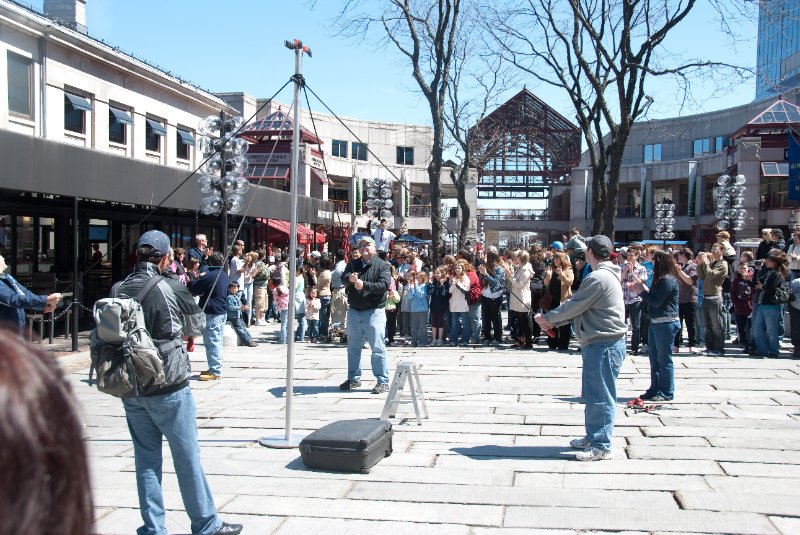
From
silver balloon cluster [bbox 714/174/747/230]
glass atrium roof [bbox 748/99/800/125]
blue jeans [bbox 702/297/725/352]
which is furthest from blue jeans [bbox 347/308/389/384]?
glass atrium roof [bbox 748/99/800/125]

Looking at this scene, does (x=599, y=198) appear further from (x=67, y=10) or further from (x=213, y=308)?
(x=67, y=10)

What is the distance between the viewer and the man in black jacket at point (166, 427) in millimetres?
4605

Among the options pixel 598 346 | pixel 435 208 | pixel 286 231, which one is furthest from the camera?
pixel 286 231

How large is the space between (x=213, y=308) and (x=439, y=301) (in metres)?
5.44

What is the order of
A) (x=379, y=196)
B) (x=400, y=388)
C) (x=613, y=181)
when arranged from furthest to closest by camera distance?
(x=379, y=196) < (x=613, y=181) < (x=400, y=388)

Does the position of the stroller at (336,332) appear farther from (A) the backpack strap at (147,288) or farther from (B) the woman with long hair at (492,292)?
(A) the backpack strap at (147,288)

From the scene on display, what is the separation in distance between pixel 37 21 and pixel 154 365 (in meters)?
21.2

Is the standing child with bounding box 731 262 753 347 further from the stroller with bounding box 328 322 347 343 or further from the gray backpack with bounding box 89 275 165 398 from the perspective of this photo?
the gray backpack with bounding box 89 275 165 398

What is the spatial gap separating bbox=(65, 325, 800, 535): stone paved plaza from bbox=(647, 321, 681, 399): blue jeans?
305 mm

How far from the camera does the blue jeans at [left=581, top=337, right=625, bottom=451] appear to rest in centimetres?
664

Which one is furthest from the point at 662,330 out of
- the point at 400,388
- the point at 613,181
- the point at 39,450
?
the point at 613,181

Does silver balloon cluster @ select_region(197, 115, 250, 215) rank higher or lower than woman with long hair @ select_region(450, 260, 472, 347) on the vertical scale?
higher

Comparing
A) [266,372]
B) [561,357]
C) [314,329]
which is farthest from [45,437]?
[314,329]

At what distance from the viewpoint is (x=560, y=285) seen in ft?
45.8
